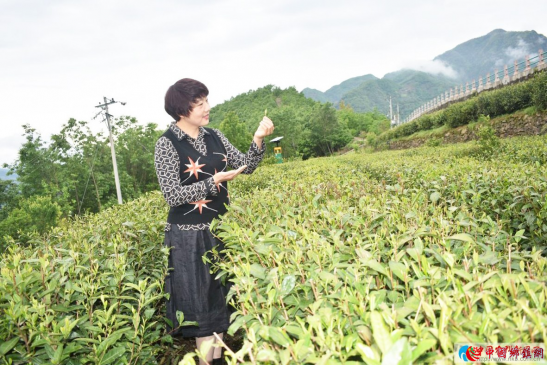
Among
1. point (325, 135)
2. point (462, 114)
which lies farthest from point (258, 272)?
point (325, 135)

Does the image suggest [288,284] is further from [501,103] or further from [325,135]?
[325,135]

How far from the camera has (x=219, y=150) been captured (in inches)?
123

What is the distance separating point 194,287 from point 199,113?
138 cm

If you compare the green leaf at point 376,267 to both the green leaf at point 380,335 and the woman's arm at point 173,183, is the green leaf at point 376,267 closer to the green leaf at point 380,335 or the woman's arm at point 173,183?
the green leaf at point 380,335

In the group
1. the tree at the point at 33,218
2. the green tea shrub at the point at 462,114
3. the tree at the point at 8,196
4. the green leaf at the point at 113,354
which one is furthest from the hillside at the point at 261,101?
the green leaf at the point at 113,354

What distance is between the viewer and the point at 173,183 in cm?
272

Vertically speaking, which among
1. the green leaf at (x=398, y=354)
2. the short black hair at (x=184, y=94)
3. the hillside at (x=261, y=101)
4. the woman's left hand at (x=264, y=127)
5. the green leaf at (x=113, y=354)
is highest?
the hillside at (x=261, y=101)

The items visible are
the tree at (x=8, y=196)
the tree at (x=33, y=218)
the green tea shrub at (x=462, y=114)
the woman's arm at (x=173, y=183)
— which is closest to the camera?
the woman's arm at (x=173, y=183)

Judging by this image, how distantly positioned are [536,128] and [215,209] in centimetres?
1910

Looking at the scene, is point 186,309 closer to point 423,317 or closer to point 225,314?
point 225,314

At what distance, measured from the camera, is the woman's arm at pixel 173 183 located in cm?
264

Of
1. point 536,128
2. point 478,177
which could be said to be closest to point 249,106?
point 536,128

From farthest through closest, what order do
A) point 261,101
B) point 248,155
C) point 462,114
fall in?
1. point 261,101
2. point 462,114
3. point 248,155

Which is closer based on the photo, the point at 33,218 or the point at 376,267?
the point at 376,267
